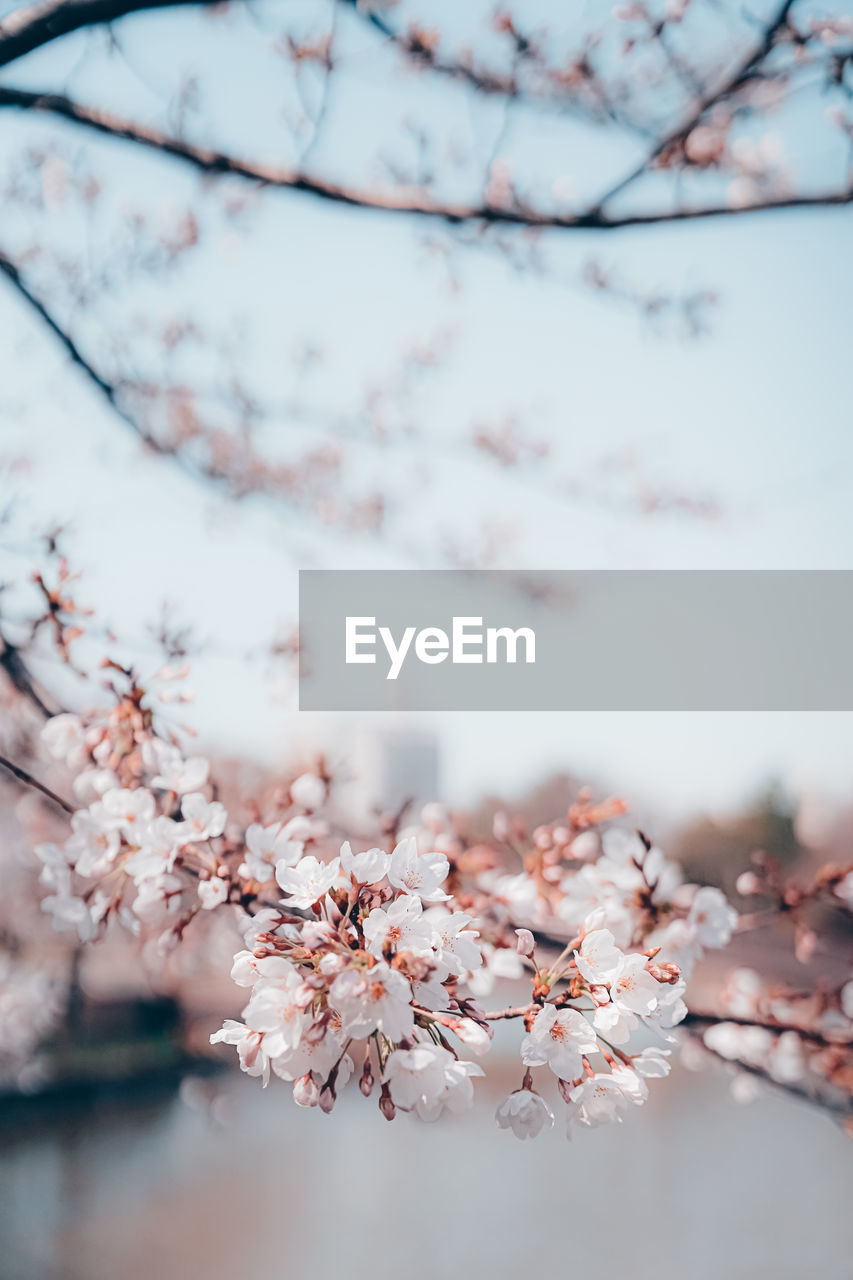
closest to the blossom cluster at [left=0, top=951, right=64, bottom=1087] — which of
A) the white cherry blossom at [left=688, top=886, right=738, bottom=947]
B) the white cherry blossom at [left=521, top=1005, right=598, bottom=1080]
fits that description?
the white cherry blossom at [left=688, top=886, right=738, bottom=947]

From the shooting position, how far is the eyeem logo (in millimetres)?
2037

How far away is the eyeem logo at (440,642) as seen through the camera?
204 centimetres

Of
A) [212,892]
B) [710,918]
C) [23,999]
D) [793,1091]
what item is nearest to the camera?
[212,892]

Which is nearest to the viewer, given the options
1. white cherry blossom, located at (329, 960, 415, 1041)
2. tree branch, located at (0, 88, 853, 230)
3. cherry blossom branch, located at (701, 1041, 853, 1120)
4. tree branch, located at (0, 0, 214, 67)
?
white cherry blossom, located at (329, 960, 415, 1041)

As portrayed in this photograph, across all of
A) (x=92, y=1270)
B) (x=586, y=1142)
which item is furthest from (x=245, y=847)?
(x=586, y=1142)

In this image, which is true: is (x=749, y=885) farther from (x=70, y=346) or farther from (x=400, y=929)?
(x=70, y=346)

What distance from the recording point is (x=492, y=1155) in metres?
7.90

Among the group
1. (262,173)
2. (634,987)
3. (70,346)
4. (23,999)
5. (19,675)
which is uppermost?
(262,173)

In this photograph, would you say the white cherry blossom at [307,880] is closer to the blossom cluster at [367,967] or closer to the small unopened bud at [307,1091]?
the blossom cluster at [367,967]

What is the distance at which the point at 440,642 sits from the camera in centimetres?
216

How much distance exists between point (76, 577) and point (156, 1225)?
6.74 m

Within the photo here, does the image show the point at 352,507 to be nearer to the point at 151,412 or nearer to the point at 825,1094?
the point at 151,412

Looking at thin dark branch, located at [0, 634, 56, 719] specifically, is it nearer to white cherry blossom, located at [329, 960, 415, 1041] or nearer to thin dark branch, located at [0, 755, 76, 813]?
thin dark branch, located at [0, 755, 76, 813]

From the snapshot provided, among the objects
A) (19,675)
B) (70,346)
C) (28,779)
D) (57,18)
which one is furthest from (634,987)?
(70,346)
